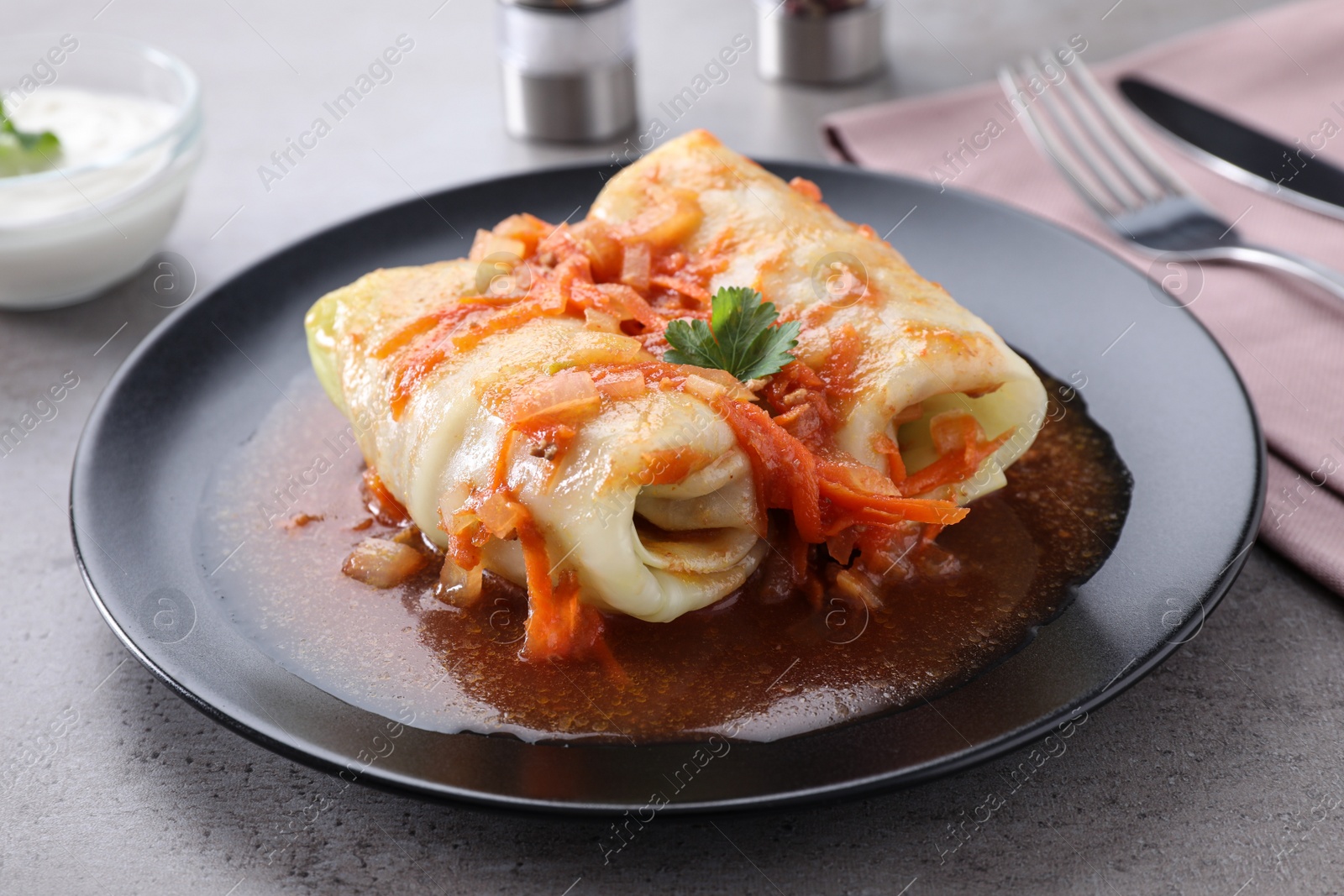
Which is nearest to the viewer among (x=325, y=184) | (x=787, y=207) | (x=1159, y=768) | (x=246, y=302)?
(x=1159, y=768)

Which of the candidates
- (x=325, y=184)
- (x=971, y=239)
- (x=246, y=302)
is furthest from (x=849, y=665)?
(x=325, y=184)

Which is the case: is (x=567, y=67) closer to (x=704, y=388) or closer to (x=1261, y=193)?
(x=1261, y=193)

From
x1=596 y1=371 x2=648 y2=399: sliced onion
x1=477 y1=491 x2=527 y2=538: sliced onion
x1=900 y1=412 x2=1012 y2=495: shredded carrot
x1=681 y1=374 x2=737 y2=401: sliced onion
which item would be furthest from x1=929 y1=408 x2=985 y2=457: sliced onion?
x1=477 y1=491 x2=527 y2=538: sliced onion

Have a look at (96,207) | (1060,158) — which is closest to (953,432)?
(1060,158)

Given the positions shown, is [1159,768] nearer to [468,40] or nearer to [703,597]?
[703,597]

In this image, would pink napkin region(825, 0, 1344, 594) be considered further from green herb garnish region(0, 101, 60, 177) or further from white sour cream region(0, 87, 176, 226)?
green herb garnish region(0, 101, 60, 177)

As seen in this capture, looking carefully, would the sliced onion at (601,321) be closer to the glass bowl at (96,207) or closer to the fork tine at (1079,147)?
the glass bowl at (96,207)

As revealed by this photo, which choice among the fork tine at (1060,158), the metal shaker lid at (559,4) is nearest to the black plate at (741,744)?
the fork tine at (1060,158)
